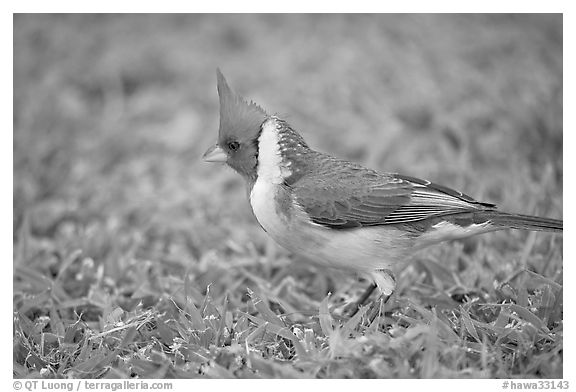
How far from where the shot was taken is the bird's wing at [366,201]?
3.88 metres

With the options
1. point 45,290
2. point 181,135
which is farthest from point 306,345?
point 181,135

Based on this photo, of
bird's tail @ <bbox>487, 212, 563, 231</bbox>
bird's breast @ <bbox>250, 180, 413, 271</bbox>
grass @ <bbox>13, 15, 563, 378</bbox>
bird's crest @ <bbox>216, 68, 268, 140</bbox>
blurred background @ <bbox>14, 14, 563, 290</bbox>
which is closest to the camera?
grass @ <bbox>13, 15, 563, 378</bbox>

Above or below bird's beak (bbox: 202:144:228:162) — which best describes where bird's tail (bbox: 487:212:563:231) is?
below

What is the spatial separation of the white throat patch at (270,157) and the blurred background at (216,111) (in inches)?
47.3

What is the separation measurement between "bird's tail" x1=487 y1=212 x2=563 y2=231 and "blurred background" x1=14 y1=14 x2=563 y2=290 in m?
1.34

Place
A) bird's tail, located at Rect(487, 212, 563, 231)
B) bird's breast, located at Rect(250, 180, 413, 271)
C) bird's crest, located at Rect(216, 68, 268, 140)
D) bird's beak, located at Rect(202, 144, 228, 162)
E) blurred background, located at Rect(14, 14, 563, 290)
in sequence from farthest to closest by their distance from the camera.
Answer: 1. blurred background, located at Rect(14, 14, 563, 290)
2. bird's beak, located at Rect(202, 144, 228, 162)
3. bird's crest, located at Rect(216, 68, 268, 140)
4. bird's breast, located at Rect(250, 180, 413, 271)
5. bird's tail, located at Rect(487, 212, 563, 231)

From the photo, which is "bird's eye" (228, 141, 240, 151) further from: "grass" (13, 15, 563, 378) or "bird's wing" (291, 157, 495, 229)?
"grass" (13, 15, 563, 378)

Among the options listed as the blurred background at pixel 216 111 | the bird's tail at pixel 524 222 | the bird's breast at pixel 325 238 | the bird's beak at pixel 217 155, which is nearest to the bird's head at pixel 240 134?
the bird's beak at pixel 217 155

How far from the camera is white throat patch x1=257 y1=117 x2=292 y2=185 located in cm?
403

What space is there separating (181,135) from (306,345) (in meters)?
3.77

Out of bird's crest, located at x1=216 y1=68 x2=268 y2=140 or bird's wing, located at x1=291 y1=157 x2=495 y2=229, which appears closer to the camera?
bird's wing, located at x1=291 y1=157 x2=495 y2=229

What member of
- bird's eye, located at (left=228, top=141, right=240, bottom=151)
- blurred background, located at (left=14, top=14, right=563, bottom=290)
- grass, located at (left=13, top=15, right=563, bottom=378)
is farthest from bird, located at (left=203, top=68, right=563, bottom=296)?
blurred background, located at (left=14, top=14, right=563, bottom=290)

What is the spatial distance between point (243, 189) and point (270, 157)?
2.12 metres

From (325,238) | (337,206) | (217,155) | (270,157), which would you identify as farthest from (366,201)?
(217,155)
